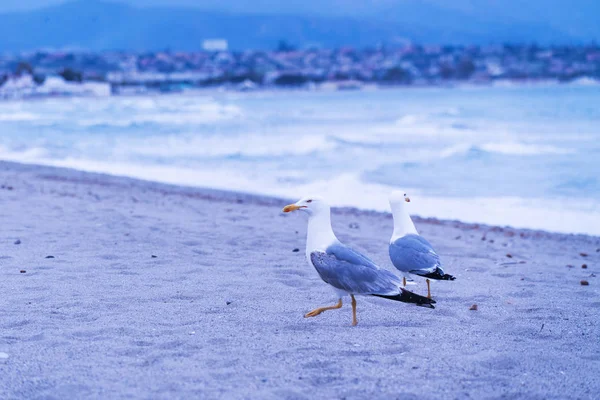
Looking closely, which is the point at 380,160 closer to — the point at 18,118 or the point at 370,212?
the point at 370,212

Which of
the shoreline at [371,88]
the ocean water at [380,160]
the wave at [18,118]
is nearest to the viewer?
the ocean water at [380,160]

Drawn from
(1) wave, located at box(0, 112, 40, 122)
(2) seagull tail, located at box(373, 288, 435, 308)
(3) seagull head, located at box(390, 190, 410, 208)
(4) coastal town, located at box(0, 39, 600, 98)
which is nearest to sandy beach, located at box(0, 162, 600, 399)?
(2) seagull tail, located at box(373, 288, 435, 308)

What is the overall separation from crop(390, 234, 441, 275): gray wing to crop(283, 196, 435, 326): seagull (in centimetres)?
55

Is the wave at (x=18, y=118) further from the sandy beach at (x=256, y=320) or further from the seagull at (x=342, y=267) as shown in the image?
the seagull at (x=342, y=267)

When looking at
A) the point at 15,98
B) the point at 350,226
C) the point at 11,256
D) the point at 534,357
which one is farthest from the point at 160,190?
the point at 15,98

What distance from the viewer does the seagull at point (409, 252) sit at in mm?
4723

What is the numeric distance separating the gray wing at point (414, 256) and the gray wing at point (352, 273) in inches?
21.9

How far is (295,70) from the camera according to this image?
125 metres

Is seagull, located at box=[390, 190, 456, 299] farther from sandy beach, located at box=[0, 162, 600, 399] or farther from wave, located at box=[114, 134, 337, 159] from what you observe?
wave, located at box=[114, 134, 337, 159]

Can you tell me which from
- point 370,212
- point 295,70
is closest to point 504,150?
point 370,212

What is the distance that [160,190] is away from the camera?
12.7 meters

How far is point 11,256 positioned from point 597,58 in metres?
118

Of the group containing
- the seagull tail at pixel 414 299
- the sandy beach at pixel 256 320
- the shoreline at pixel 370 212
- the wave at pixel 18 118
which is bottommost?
the sandy beach at pixel 256 320

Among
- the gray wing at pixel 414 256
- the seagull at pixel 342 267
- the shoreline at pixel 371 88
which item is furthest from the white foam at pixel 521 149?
the shoreline at pixel 371 88
